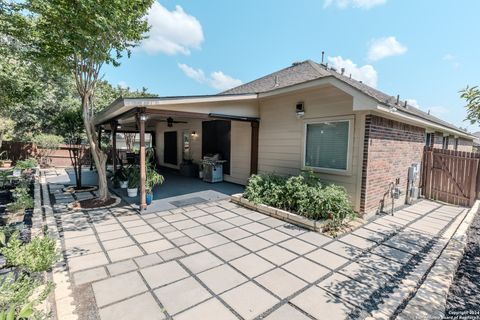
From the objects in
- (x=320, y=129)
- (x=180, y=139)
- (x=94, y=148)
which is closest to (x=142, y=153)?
(x=94, y=148)

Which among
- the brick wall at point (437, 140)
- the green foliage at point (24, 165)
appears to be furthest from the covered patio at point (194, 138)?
the brick wall at point (437, 140)

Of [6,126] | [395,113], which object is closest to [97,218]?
[395,113]

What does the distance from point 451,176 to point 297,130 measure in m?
5.16

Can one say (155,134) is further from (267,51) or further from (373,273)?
(373,273)

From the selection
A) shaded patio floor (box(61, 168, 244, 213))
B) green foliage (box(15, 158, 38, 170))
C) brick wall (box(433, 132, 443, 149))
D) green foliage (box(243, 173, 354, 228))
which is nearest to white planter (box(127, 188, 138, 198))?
shaded patio floor (box(61, 168, 244, 213))

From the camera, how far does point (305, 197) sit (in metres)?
4.91

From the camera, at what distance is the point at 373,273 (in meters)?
2.95

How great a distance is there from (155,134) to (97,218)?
1104cm

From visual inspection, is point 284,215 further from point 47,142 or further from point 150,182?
point 47,142

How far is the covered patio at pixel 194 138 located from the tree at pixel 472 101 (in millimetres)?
4574

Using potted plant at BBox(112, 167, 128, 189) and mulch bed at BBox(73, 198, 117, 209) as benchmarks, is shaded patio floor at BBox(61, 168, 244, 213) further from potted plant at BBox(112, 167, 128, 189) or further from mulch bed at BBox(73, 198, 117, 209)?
mulch bed at BBox(73, 198, 117, 209)

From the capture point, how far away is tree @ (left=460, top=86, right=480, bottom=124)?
3.15 metres

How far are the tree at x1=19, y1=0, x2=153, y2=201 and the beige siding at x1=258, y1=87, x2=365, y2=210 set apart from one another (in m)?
4.15

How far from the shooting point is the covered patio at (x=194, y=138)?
5362 mm
